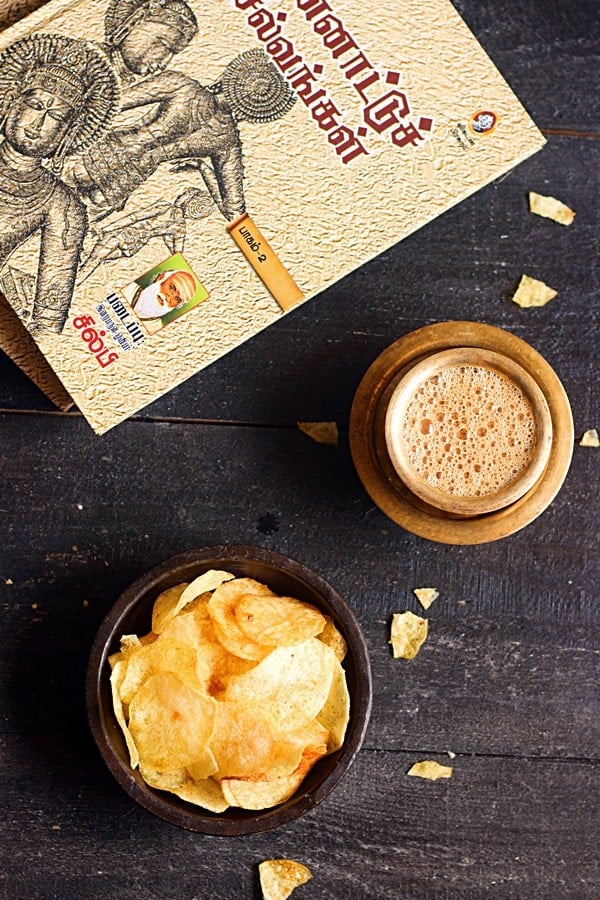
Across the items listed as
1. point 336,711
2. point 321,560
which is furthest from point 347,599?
point 336,711

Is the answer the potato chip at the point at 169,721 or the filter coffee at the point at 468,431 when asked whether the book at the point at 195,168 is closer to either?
the filter coffee at the point at 468,431

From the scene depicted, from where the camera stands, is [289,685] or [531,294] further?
[531,294]

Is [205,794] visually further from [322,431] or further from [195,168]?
[195,168]

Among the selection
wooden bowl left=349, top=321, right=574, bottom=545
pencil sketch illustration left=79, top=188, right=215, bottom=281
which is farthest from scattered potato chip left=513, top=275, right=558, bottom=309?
pencil sketch illustration left=79, top=188, right=215, bottom=281

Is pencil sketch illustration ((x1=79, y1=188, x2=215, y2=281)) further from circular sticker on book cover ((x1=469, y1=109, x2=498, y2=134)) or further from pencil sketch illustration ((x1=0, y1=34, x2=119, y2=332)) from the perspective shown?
circular sticker on book cover ((x1=469, y1=109, x2=498, y2=134))

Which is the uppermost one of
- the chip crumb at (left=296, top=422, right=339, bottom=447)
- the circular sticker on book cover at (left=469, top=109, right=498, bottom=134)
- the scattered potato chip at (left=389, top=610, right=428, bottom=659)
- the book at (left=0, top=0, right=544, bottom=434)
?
the book at (left=0, top=0, right=544, bottom=434)

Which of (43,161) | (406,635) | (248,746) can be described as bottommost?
(406,635)

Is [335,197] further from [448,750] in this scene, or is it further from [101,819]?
[101,819]

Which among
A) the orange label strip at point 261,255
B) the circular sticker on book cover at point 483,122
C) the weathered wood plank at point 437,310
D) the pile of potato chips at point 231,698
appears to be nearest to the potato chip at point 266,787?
the pile of potato chips at point 231,698
